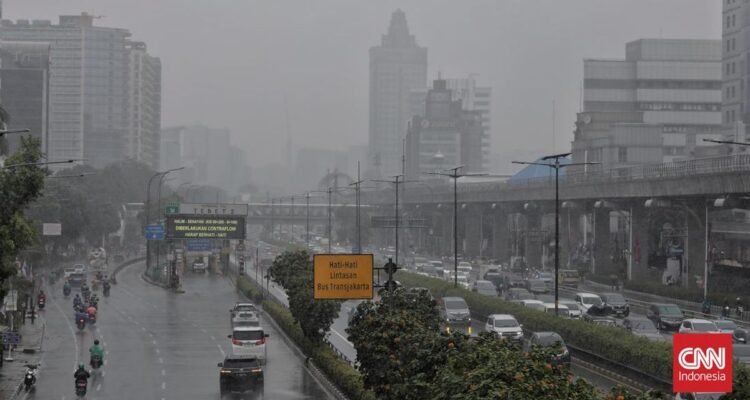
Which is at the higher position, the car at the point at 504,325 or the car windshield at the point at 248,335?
the car at the point at 504,325

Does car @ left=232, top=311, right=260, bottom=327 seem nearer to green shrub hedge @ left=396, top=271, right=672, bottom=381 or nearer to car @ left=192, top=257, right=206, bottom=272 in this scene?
green shrub hedge @ left=396, top=271, right=672, bottom=381

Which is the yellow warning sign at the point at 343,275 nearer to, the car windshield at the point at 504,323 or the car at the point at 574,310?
the car windshield at the point at 504,323

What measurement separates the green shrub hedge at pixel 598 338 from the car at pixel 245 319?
1285 centimetres

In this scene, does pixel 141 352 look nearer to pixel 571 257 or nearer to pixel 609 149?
pixel 571 257

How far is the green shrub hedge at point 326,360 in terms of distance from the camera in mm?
Answer: 38834

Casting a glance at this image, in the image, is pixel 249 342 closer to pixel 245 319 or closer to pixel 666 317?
pixel 245 319

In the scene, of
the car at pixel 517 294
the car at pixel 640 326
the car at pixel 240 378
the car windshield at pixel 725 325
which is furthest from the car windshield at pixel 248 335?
the car at pixel 517 294

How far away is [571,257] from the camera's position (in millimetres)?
119438

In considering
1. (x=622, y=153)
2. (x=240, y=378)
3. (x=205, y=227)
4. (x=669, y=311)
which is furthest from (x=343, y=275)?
(x=622, y=153)

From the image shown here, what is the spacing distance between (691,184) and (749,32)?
59.7 m

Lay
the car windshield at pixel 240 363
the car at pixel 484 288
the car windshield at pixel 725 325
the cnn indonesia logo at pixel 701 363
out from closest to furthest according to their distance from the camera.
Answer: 1. the cnn indonesia logo at pixel 701 363
2. the car windshield at pixel 240 363
3. the car windshield at pixel 725 325
4. the car at pixel 484 288

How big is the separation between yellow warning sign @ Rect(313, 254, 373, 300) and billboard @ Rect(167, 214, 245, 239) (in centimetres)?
5835

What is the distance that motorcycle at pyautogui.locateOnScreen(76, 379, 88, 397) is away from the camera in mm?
41875

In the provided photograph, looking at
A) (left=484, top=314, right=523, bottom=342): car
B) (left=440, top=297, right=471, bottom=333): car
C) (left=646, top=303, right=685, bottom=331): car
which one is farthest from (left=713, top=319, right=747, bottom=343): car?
(left=440, top=297, right=471, bottom=333): car
